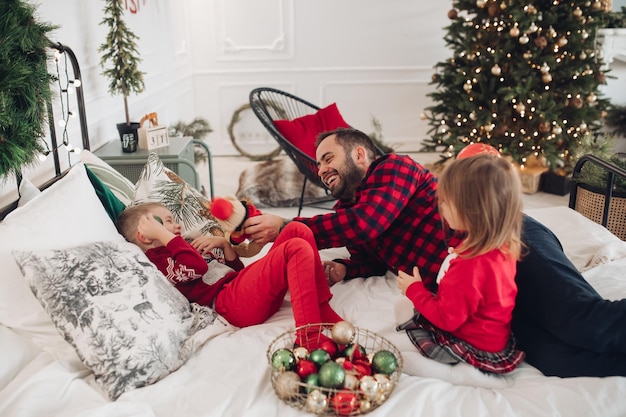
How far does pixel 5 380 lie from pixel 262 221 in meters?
0.85

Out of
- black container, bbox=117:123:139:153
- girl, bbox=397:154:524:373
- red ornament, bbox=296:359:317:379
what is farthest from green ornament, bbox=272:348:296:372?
black container, bbox=117:123:139:153

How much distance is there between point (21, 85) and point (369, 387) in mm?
1237

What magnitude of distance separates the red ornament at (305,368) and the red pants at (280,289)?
0.25 metres

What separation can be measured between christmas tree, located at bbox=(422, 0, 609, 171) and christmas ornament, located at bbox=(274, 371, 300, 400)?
3.24 m

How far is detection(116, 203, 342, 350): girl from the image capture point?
1.72 metres

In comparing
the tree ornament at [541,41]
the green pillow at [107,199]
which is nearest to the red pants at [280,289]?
the green pillow at [107,199]

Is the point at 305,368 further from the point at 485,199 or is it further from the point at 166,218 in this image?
the point at 166,218

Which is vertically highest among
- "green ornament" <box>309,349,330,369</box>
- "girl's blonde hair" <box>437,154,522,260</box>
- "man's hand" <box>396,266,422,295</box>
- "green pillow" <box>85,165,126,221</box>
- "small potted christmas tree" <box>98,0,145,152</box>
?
"small potted christmas tree" <box>98,0,145,152</box>

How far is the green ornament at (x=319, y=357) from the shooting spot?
1.45 metres

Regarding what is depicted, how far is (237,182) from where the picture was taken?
4.88 meters

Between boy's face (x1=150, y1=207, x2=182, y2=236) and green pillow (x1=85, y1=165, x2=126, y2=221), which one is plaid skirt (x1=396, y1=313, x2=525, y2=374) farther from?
green pillow (x1=85, y1=165, x2=126, y2=221)

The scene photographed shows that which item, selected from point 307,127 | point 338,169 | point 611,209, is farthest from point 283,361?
point 611,209

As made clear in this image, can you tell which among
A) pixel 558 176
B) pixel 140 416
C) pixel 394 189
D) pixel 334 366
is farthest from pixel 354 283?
pixel 558 176

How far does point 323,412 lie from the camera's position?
1349 millimetres
